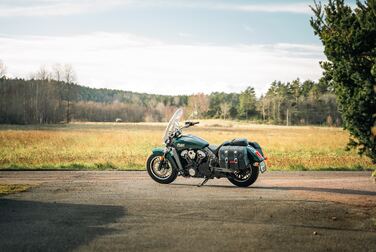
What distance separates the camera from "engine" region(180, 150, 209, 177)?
39.3 ft

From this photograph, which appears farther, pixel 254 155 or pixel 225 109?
pixel 225 109

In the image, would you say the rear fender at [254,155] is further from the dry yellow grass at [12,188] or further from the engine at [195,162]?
the dry yellow grass at [12,188]

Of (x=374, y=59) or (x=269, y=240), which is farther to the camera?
(x=374, y=59)

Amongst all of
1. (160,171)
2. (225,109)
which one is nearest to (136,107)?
(225,109)

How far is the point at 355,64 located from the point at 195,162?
4.95m

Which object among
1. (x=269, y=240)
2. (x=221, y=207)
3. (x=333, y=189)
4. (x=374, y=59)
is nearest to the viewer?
(x=269, y=240)

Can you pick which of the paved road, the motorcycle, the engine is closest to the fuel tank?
the motorcycle

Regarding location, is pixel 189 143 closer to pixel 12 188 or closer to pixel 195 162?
pixel 195 162

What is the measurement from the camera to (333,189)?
1190cm

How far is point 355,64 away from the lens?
29.3 ft

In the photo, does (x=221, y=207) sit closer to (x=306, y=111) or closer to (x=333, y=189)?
(x=333, y=189)

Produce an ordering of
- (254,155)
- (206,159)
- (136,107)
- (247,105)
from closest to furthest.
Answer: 1. (254,155)
2. (206,159)
3. (247,105)
4. (136,107)

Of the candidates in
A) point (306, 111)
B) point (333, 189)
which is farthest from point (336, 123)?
point (333, 189)

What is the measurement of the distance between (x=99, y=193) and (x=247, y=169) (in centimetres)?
394
